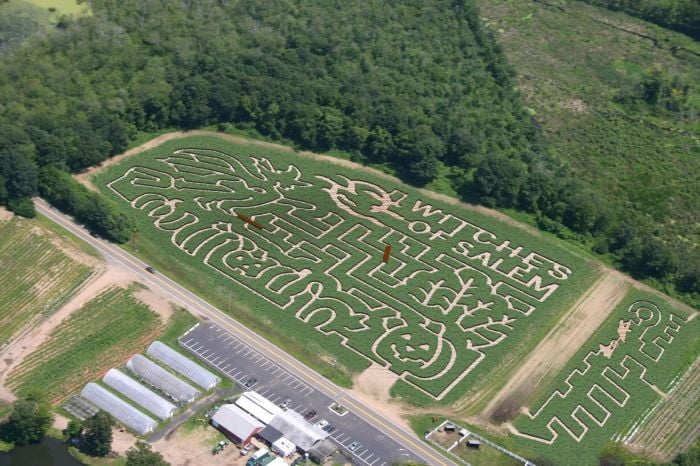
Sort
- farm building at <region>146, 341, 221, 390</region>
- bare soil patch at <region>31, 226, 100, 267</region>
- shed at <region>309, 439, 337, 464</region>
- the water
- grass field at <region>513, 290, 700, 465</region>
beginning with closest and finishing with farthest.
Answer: the water, shed at <region>309, 439, 337, 464</region>, grass field at <region>513, 290, 700, 465</region>, farm building at <region>146, 341, 221, 390</region>, bare soil patch at <region>31, 226, 100, 267</region>

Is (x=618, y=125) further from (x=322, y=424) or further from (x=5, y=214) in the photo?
(x=5, y=214)

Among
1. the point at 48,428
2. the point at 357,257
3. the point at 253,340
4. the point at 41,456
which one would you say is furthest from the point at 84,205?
the point at 41,456

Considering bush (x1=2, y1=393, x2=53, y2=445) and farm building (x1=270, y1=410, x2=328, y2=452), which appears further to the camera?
farm building (x1=270, y1=410, x2=328, y2=452)

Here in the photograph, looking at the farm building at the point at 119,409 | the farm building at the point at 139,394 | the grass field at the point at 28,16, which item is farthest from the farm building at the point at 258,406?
the grass field at the point at 28,16

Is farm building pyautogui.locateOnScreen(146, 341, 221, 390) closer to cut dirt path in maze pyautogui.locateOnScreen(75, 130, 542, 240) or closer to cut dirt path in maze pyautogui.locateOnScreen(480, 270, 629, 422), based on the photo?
cut dirt path in maze pyautogui.locateOnScreen(480, 270, 629, 422)

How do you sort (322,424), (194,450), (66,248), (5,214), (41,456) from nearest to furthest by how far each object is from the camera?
(41,456) → (194,450) → (322,424) → (66,248) → (5,214)

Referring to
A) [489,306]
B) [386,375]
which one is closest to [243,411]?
[386,375]

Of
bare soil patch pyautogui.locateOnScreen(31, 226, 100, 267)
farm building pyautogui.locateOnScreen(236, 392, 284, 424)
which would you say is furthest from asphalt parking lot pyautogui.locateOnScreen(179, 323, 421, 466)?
bare soil patch pyautogui.locateOnScreen(31, 226, 100, 267)
